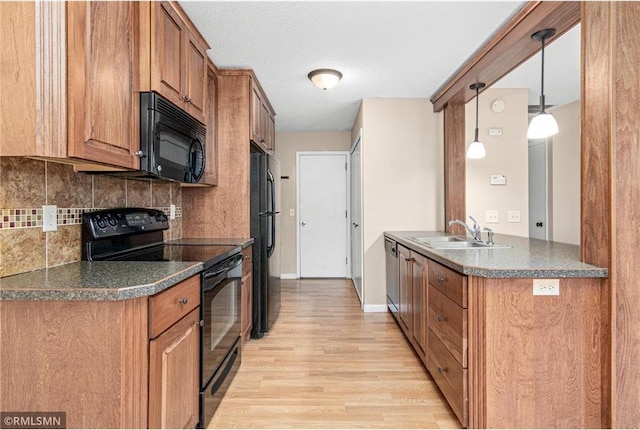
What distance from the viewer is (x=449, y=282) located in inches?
69.6

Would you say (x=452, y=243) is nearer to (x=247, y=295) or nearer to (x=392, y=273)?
(x=392, y=273)

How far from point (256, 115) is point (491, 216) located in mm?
2571

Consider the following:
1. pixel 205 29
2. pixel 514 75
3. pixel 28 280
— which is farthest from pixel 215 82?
pixel 514 75

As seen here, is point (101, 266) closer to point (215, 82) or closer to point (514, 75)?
point (215, 82)

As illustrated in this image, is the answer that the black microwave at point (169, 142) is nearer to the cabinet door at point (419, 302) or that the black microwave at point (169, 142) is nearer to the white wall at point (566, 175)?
the cabinet door at point (419, 302)

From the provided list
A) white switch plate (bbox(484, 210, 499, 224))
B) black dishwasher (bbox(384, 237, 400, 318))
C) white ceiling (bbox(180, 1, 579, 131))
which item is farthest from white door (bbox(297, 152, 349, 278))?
white switch plate (bbox(484, 210, 499, 224))

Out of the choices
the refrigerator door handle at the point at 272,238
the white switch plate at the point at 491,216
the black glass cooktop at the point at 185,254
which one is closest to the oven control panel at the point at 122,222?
the black glass cooktop at the point at 185,254

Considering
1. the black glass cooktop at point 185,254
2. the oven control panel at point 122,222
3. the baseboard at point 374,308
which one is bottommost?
the baseboard at point 374,308

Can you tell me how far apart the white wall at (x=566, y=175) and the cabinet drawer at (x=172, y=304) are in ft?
12.9

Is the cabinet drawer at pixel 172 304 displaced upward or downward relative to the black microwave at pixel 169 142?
downward

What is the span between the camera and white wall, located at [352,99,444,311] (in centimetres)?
360

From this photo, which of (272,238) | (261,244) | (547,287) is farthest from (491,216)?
(261,244)

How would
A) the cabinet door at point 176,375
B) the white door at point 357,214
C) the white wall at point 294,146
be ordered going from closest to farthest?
the cabinet door at point 176,375 → the white door at point 357,214 → the white wall at point 294,146

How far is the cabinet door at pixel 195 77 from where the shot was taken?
211 cm
